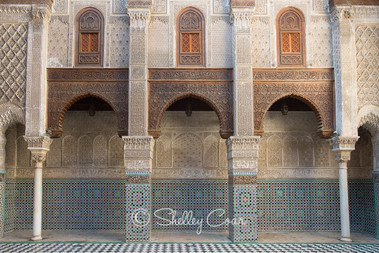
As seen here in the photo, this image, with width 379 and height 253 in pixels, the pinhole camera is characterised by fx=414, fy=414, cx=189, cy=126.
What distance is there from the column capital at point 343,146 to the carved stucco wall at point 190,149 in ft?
8.25

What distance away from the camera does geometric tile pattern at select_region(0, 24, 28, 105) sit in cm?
785

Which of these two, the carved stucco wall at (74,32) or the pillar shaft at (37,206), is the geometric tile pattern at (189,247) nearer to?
the pillar shaft at (37,206)

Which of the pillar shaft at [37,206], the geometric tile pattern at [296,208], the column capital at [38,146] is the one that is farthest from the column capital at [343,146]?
the pillar shaft at [37,206]

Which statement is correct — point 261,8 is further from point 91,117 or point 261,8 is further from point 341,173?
point 91,117

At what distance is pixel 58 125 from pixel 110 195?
7.19 feet

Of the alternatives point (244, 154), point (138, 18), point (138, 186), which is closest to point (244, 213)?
point (244, 154)

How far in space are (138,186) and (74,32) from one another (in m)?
3.26

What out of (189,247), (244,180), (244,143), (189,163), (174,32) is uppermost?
(174,32)

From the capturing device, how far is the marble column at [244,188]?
7578mm

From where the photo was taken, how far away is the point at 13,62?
26.0 feet

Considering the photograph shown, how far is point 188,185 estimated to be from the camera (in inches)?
364

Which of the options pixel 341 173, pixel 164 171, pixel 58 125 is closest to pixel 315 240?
pixel 341 173

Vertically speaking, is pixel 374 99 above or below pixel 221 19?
below

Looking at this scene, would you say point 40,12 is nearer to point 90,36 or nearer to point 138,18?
point 90,36
